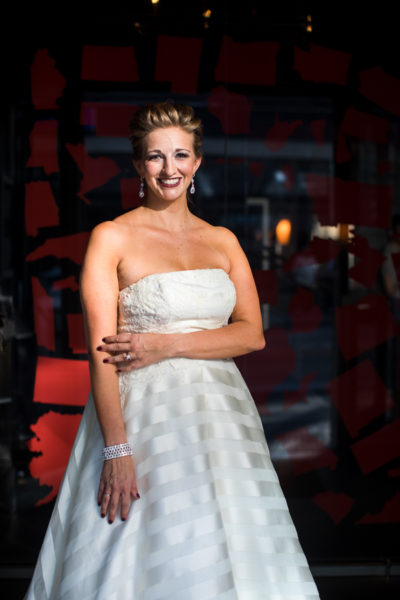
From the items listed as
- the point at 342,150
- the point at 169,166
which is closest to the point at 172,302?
the point at 169,166

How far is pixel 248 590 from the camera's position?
1.62m

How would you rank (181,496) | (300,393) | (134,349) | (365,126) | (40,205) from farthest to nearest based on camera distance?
1. (300,393)
2. (365,126)
3. (40,205)
4. (134,349)
5. (181,496)

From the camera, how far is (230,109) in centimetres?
351

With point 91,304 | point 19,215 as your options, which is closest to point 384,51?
point 19,215

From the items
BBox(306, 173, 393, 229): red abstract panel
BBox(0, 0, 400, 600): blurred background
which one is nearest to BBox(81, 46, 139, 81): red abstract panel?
BBox(0, 0, 400, 600): blurred background

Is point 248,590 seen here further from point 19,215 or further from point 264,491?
point 19,215

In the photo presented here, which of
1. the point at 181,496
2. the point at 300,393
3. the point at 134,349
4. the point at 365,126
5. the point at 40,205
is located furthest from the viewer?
the point at 300,393

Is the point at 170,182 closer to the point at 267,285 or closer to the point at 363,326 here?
the point at 267,285

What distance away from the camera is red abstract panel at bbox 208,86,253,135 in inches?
137

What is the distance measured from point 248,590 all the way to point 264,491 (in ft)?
0.81

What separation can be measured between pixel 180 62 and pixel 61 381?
5.27 ft

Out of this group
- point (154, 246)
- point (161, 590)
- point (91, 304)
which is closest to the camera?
point (161, 590)

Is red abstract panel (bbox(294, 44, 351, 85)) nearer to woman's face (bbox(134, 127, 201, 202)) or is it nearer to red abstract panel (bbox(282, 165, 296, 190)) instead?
red abstract panel (bbox(282, 165, 296, 190))

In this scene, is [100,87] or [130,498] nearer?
[130,498]
